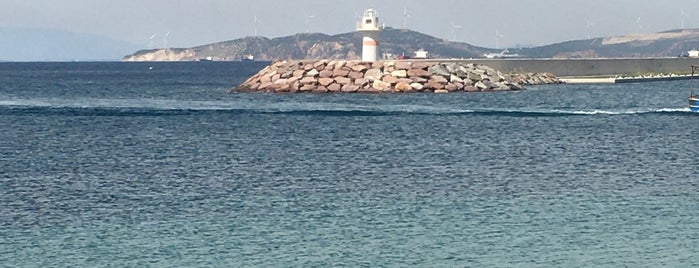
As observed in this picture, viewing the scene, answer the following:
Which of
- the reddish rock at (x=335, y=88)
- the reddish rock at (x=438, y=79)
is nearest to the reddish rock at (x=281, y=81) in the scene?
the reddish rock at (x=335, y=88)

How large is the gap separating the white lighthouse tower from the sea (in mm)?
29264

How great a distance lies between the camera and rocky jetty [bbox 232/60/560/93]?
316ft

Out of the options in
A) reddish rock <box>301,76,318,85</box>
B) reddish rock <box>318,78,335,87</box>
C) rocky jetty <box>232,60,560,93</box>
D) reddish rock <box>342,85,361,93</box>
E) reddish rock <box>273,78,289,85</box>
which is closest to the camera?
rocky jetty <box>232,60,560,93</box>

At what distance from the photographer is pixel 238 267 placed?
23.9m

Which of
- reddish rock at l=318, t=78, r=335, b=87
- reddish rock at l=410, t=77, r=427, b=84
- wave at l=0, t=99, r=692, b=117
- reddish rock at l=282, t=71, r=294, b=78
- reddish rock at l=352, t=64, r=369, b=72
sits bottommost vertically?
wave at l=0, t=99, r=692, b=117

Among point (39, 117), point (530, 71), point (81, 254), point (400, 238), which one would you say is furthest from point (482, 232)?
point (530, 71)

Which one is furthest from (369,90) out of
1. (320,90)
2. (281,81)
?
(281,81)

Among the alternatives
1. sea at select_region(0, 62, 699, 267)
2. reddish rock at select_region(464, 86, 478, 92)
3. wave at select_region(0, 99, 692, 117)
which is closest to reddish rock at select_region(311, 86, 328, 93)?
wave at select_region(0, 99, 692, 117)

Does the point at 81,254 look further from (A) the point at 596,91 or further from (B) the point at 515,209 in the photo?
(A) the point at 596,91

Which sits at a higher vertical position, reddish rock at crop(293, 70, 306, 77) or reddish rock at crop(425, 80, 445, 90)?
reddish rock at crop(293, 70, 306, 77)

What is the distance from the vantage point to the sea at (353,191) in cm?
2552

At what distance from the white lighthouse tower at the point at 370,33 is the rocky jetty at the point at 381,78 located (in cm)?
182

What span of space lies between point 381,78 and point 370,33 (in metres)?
4.84

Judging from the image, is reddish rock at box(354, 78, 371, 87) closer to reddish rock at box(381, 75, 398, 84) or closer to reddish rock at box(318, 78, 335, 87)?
reddish rock at box(381, 75, 398, 84)
